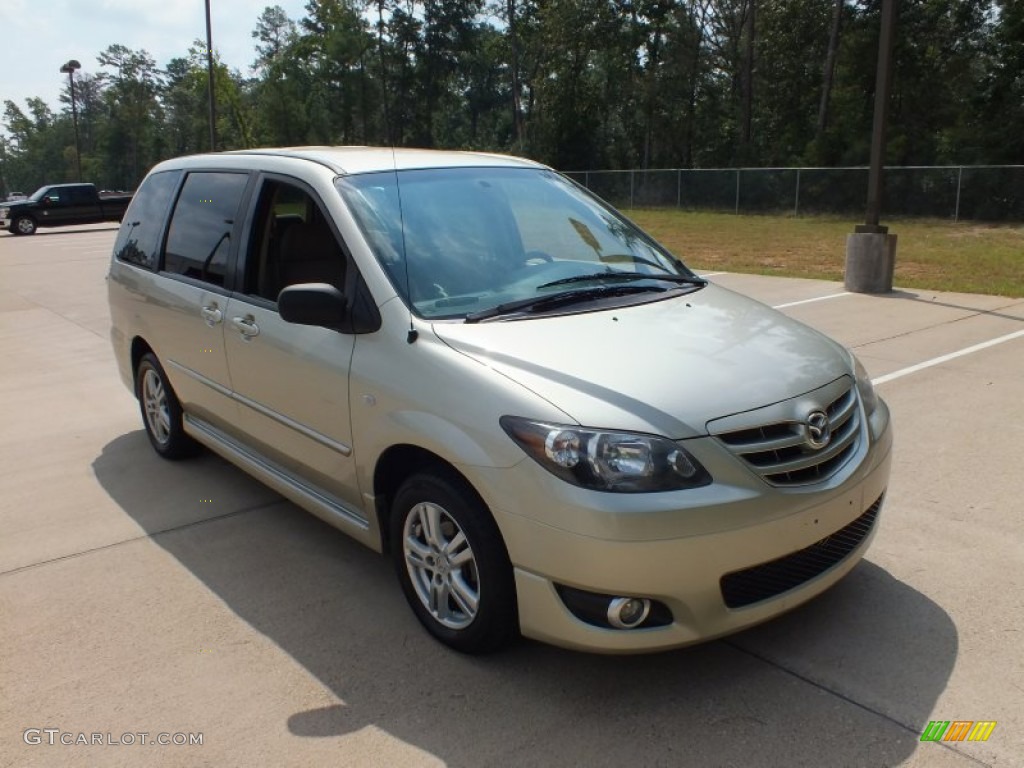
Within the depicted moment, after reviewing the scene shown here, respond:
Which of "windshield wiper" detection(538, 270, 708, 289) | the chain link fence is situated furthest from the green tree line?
"windshield wiper" detection(538, 270, 708, 289)

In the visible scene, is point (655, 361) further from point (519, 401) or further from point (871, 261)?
point (871, 261)

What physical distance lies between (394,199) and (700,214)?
3031 cm

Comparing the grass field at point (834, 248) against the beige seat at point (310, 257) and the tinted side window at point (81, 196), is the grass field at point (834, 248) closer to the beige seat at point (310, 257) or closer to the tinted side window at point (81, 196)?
the beige seat at point (310, 257)

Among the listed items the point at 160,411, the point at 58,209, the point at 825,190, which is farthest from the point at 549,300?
the point at 58,209

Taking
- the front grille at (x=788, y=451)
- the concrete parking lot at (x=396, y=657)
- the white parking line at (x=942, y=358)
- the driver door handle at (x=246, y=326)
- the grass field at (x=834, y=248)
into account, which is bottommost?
the concrete parking lot at (x=396, y=657)

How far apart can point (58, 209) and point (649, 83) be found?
30.8 m

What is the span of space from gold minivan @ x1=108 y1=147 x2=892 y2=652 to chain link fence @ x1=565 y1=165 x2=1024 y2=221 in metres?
25.3

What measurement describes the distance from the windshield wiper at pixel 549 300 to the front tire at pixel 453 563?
659 mm

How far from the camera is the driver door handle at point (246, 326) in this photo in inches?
158

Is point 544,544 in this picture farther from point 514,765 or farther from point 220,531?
point 220,531

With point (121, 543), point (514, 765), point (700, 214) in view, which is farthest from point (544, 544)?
point (700, 214)

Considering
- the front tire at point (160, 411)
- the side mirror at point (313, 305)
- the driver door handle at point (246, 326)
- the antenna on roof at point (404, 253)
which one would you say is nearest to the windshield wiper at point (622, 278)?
the antenna on roof at point (404, 253)

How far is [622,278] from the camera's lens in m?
3.83

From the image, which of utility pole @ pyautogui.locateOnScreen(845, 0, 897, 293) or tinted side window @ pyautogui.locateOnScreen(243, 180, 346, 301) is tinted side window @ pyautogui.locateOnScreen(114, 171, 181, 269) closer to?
tinted side window @ pyautogui.locateOnScreen(243, 180, 346, 301)
